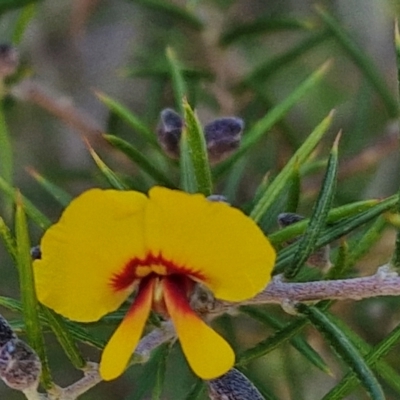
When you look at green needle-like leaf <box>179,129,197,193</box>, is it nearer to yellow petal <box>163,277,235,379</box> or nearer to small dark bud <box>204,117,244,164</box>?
small dark bud <box>204,117,244,164</box>

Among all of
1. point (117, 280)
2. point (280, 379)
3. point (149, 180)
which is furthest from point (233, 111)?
point (117, 280)

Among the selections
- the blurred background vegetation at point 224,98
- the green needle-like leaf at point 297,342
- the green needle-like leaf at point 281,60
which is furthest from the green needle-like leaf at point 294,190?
the green needle-like leaf at point 281,60

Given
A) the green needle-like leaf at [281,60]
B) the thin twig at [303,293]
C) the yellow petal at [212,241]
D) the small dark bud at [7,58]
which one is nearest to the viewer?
the yellow petal at [212,241]

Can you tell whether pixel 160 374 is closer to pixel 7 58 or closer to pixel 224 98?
pixel 7 58

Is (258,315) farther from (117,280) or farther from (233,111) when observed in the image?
(233,111)

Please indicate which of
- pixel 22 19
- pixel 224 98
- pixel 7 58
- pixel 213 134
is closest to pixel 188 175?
pixel 213 134

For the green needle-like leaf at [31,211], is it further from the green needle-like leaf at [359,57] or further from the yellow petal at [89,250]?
the green needle-like leaf at [359,57]
